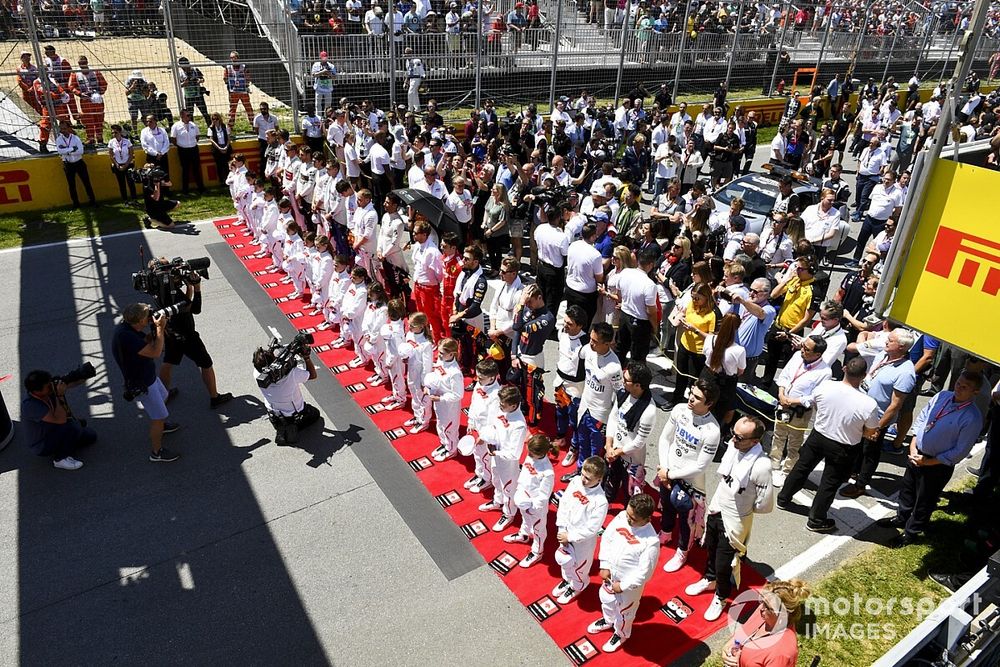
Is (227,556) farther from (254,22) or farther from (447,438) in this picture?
(254,22)

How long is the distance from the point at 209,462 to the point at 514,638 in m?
3.87

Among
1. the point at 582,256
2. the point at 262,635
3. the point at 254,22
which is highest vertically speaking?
the point at 254,22

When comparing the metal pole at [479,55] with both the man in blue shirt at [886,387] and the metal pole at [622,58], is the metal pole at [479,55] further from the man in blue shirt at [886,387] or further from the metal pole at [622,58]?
the man in blue shirt at [886,387]

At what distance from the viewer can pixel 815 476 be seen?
7.39 metres

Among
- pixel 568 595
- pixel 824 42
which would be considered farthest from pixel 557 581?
pixel 824 42

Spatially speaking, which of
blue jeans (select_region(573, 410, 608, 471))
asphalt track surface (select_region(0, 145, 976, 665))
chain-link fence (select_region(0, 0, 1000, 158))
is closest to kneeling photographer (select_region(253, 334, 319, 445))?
asphalt track surface (select_region(0, 145, 976, 665))

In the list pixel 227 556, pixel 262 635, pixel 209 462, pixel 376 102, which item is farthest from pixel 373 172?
pixel 262 635

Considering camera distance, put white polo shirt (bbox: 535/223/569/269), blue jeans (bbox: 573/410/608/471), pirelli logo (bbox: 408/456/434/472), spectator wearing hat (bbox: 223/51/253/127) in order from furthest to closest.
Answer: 1. spectator wearing hat (bbox: 223/51/253/127)
2. white polo shirt (bbox: 535/223/569/269)
3. pirelli logo (bbox: 408/456/434/472)
4. blue jeans (bbox: 573/410/608/471)

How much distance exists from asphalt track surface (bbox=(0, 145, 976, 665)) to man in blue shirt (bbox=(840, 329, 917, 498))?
0.37 meters

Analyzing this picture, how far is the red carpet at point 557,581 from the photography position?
5453 mm

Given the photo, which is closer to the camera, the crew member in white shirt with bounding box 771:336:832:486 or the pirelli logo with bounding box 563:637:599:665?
the pirelli logo with bounding box 563:637:599:665

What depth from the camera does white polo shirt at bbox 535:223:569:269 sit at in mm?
9227

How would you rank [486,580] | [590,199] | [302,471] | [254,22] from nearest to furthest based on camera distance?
[486,580]
[302,471]
[590,199]
[254,22]

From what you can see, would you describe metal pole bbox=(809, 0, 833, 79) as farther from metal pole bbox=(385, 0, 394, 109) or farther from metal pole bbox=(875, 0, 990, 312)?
metal pole bbox=(875, 0, 990, 312)
